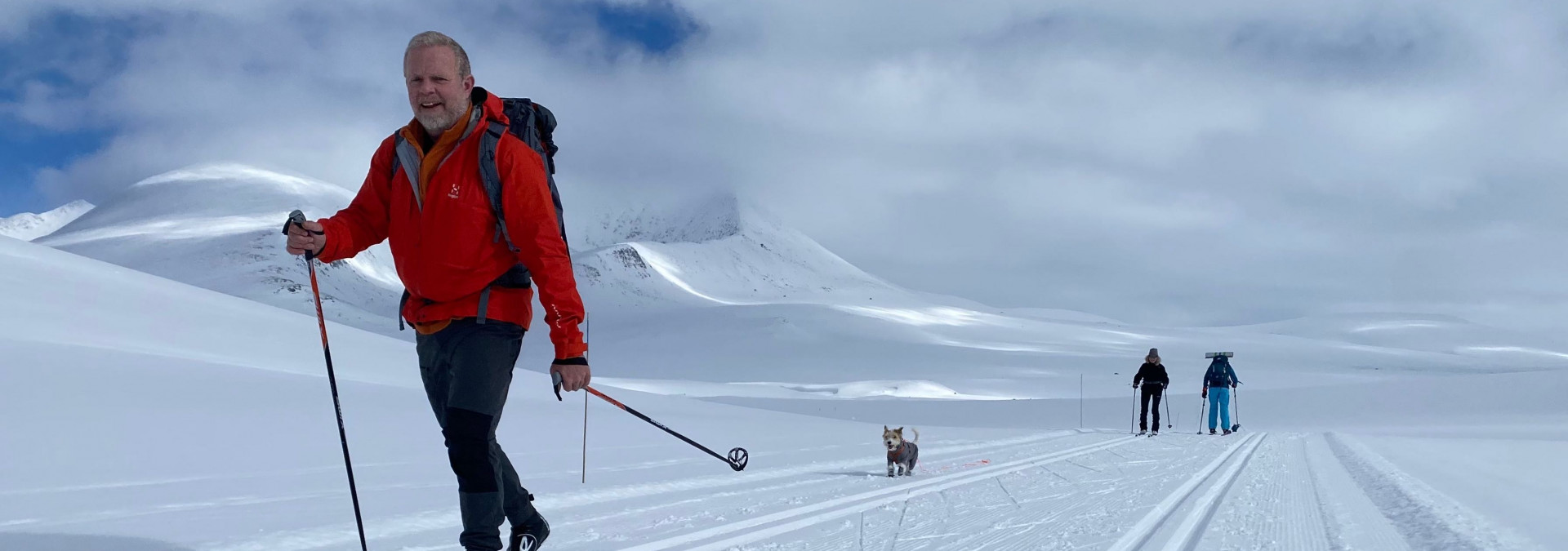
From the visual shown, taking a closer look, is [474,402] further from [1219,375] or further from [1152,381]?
[1219,375]

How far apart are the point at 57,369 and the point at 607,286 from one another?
16230cm

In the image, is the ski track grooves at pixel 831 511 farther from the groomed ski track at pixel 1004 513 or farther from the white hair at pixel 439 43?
the white hair at pixel 439 43

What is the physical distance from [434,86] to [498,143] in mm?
258

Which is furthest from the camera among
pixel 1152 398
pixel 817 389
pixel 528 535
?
pixel 817 389

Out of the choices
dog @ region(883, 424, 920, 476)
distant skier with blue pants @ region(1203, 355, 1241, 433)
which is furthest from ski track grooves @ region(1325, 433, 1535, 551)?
distant skier with blue pants @ region(1203, 355, 1241, 433)

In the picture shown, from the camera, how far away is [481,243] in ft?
8.70

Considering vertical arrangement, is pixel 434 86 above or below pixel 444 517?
above

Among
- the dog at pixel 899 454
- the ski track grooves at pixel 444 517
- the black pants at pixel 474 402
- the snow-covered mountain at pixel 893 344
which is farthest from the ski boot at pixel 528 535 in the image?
the snow-covered mountain at pixel 893 344

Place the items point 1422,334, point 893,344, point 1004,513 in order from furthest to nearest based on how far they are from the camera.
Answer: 1. point 1422,334
2. point 893,344
3. point 1004,513

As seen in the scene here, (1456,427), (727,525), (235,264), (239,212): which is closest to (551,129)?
(727,525)

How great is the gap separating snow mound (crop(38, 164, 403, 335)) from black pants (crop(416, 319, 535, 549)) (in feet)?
346

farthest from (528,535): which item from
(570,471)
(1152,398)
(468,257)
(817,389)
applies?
(817,389)

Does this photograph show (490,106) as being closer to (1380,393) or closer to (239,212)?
(1380,393)

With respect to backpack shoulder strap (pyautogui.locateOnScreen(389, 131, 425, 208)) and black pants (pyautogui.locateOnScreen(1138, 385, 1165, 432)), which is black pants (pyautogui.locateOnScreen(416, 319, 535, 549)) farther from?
black pants (pyautogui.locateOnScreen(1138, 385, 1165, 432))
